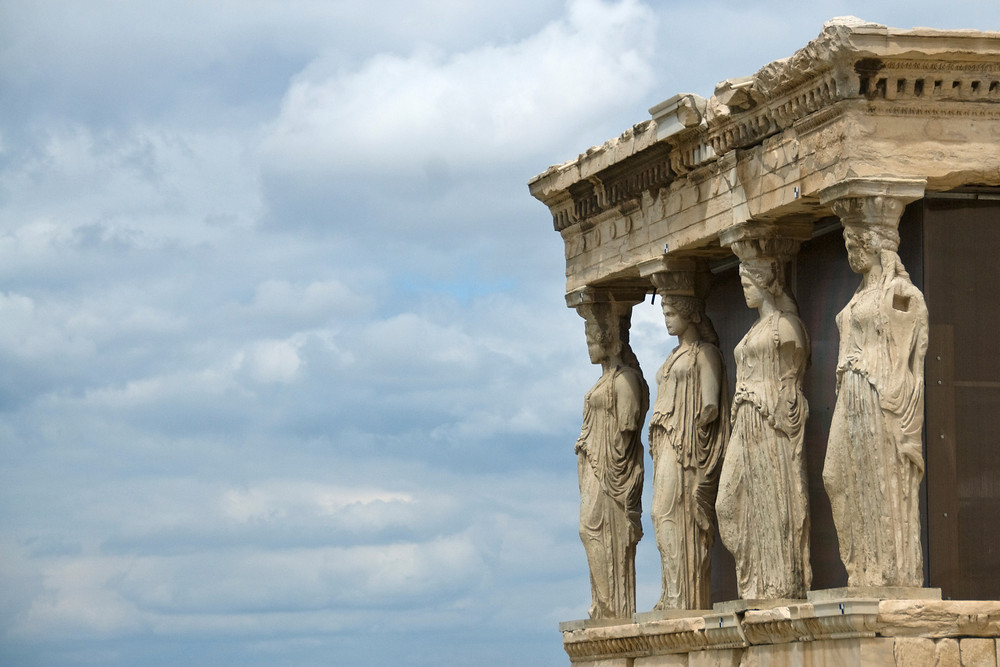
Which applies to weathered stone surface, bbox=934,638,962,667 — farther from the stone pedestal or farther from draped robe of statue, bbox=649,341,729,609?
draped robe of statue, bbox=649,341,729,609

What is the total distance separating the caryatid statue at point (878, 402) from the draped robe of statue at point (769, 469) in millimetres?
876

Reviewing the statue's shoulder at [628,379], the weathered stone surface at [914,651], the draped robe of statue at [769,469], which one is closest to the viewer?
the weathered stone surface at [914,651]

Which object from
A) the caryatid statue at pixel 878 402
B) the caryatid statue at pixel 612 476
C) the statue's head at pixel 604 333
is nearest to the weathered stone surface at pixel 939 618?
the caryatid statue at pixel 878 402

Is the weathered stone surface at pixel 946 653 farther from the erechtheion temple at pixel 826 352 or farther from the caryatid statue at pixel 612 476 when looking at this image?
the caryatid statue at pixel 612 476

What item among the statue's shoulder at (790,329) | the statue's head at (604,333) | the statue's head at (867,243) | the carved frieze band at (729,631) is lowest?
the carved frieze band at (729,631)

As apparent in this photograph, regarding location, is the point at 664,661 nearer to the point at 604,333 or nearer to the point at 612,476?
the point at 612,476

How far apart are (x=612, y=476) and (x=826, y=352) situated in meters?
3.48

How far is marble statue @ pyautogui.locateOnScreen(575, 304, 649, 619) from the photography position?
73.3 feet

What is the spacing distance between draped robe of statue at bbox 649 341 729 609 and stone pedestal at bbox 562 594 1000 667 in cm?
111

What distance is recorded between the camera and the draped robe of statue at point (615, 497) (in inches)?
880

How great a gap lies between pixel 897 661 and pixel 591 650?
5.03 metres

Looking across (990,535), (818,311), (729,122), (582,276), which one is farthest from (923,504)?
(582,276)

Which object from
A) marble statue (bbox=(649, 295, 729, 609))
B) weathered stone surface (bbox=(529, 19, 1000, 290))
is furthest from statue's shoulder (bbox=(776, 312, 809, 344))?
marble statue (bbox=(649, 295, 729, 609))

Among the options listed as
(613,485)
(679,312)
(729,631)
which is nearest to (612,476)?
(613,485)
